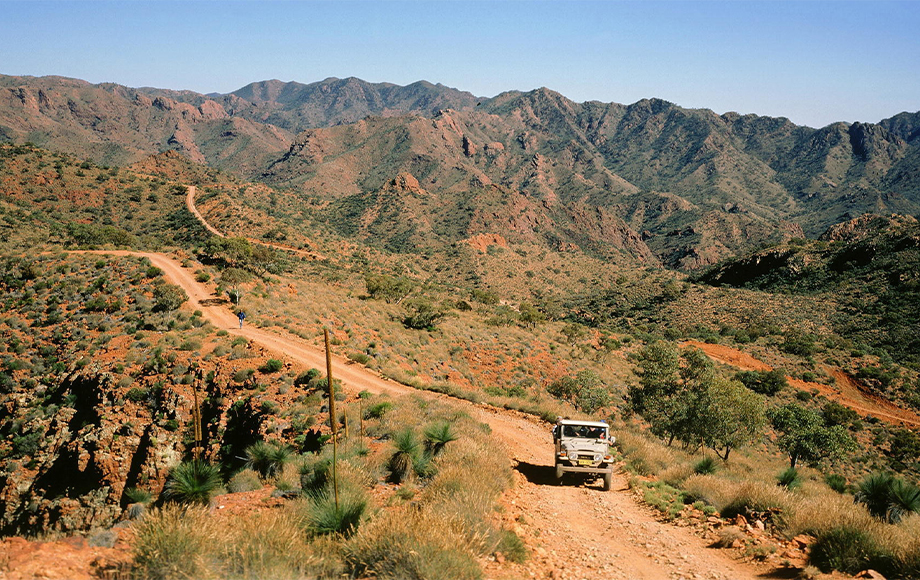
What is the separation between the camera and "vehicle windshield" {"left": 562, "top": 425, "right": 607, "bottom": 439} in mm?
13227

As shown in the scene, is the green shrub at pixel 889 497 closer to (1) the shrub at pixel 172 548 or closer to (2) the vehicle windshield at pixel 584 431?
(2) the vehicle windshield at pixel 584 431

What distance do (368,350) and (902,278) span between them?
7693cm

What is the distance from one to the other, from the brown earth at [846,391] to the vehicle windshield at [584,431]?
143 feet

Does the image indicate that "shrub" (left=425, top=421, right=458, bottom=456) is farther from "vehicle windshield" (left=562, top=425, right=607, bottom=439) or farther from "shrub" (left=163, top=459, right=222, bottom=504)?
"shrub" (left=163, top=459, right=222, bottom=504)

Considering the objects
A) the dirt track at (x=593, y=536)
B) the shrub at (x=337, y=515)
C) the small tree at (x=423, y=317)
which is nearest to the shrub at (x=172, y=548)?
the shrub at (x=337, y=515)

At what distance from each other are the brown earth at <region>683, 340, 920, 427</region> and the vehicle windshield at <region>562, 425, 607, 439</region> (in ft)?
143

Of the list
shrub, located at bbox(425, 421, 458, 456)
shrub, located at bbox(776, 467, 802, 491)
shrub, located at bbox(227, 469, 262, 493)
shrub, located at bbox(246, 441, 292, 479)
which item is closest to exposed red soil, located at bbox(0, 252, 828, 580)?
shrub, located at bbox(227, 469, 262, 493)

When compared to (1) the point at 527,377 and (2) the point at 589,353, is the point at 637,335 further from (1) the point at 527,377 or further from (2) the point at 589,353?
(1) the point at 527,377

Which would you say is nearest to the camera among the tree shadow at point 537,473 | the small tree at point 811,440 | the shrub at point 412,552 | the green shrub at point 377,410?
the shrub at point 412,552

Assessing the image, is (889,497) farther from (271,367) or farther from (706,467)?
(271,367)

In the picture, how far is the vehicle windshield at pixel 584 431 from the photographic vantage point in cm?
1323

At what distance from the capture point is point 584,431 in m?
13.3

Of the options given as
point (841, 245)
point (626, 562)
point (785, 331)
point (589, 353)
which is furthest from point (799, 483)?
point (841, 245)

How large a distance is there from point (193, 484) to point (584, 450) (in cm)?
975
